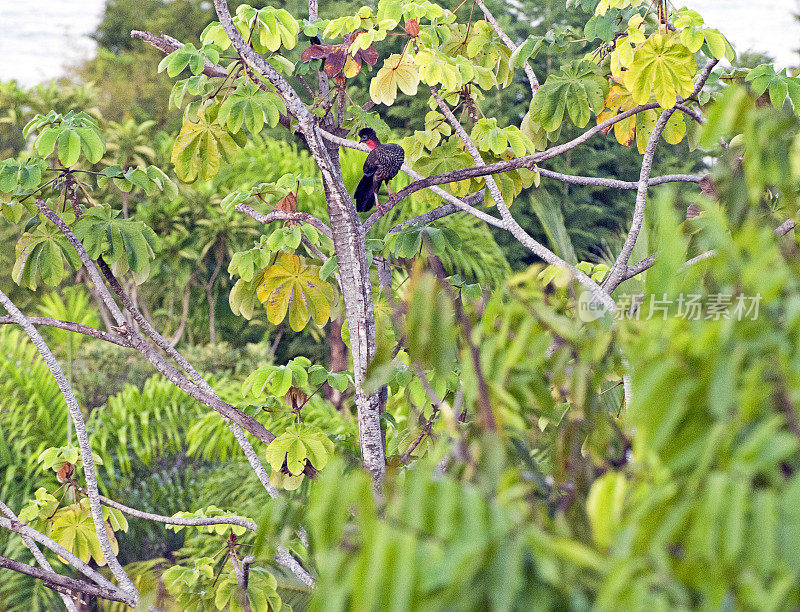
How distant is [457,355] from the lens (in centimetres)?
85

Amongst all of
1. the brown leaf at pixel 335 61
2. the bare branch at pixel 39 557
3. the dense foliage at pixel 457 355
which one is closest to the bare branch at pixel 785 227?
the dense foliage at pixel 457 355

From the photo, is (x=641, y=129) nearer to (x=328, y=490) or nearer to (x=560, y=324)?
(x=560, y=324)

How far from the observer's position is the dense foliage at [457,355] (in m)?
0.34

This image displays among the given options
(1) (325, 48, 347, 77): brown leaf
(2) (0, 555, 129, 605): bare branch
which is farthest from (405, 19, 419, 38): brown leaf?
(2) (0, 555, 129, 605): bare branch

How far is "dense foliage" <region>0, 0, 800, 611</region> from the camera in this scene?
0.34 m

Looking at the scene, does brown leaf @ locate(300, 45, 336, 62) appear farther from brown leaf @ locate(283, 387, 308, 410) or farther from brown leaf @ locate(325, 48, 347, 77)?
brown leaf @ locate(283, 387, 308, 410)

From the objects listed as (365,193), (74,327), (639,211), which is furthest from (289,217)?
(639,211)

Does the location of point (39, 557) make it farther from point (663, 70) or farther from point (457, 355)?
point (663, 70)

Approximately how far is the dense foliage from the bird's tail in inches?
4.1

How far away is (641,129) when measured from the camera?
144 cm

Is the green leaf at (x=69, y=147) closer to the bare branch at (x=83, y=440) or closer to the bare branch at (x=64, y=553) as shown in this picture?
the bare branch at (x=83, y=440)

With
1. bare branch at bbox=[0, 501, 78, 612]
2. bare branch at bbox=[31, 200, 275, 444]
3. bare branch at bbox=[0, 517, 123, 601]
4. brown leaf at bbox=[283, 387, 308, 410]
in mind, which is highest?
bare branch at bbox=[31, 200, 275, 444]

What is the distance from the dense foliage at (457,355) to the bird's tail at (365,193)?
4.1 inches

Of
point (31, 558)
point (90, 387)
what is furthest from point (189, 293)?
point (31, 558)
